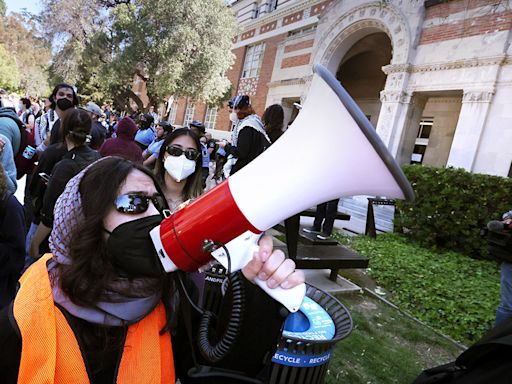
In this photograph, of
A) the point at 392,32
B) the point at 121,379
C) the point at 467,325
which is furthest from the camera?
the point at 392,32

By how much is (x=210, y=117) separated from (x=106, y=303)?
994 inches

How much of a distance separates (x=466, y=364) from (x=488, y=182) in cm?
673

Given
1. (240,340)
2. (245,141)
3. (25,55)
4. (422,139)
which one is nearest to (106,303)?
(240,340)

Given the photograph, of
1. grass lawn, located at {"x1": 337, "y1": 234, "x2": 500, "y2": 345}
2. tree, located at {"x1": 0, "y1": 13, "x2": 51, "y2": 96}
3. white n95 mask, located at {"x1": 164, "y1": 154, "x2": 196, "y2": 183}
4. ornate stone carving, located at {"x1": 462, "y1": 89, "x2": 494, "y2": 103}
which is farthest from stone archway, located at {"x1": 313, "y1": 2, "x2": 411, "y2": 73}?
tree, located at {"x1": 0, "y1": 13, "x2": 51, "y2": 96}

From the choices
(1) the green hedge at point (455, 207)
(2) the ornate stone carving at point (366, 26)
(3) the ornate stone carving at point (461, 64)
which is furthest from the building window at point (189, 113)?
(1) the green hedge at point (455, 207)

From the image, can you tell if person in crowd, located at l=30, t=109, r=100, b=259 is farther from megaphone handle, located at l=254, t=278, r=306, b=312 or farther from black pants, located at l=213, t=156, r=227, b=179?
black pants, located at l=213, t=156, r=227, b=179

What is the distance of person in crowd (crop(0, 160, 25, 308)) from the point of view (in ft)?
6.36

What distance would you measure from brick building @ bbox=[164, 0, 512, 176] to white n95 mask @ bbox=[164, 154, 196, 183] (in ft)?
30.8

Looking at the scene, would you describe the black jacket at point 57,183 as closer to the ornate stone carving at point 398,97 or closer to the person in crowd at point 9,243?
the person in crowd at point 9,243

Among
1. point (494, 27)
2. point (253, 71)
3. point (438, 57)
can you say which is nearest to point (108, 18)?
point (253, 71)

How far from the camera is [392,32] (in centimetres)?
1125

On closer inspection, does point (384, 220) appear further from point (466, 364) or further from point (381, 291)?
point (466, 364)

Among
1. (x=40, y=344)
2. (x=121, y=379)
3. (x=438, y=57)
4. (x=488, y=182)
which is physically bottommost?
(x=121, y=379)

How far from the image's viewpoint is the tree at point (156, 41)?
56.0ft
